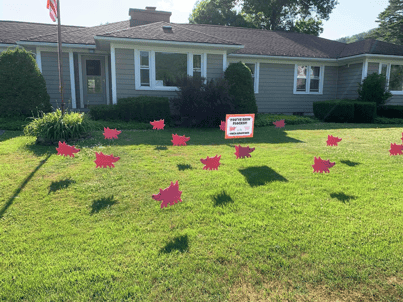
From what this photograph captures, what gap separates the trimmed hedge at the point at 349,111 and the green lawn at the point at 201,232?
8574 mm

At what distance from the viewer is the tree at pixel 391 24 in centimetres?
3745

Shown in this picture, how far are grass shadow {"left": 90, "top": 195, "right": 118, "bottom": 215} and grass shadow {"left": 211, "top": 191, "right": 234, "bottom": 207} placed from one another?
1.32m

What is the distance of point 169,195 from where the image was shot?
3826mm

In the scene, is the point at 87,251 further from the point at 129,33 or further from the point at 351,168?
the point at 129,33

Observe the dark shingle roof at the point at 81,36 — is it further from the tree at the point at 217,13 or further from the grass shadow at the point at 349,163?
the tree at the point at 217,13

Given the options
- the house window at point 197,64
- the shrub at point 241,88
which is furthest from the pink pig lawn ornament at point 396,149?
the house window at point 197,64

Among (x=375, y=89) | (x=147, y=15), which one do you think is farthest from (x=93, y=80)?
(x=375, y=89)

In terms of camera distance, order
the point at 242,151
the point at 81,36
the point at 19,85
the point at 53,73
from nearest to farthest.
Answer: the point at 242,151, the point at 19,85, the point at 53,73, the point at 81,36

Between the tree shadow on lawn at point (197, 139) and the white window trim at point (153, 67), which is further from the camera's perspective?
the white window trim at point (153, 67)

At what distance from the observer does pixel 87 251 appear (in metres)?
2.88

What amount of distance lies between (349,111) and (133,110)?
31.2 ft

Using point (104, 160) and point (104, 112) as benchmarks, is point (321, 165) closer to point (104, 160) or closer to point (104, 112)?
point (104, 160)

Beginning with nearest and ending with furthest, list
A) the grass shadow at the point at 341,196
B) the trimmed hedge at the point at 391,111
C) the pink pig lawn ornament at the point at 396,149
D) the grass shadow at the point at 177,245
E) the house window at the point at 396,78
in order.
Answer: the grass shadow at the point at 177,245 → the grass shadow at the point at 341,196 → the pink pig lawn ornament at the point at 396,149 → the trimmed hedge at the point at 391,111 → the house window at the point at 396,78

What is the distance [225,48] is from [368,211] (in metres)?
10.6
